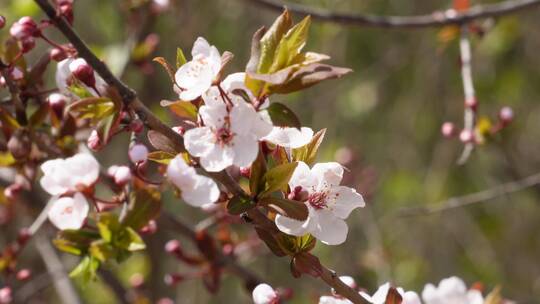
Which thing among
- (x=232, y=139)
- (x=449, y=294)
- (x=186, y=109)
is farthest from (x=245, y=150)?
(x=449, y=294)

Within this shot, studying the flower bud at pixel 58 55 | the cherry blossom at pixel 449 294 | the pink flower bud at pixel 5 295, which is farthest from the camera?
the pink flower bud at pixel 5 295

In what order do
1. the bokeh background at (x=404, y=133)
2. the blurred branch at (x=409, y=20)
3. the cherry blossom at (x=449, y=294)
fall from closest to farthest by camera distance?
1. the cherry blossom at (x=449, y=294)
2. the blurred branch at (x=409, y=20)
3. the bokeh background at (x=404, y=133)

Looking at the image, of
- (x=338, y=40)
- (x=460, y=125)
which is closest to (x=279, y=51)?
(x=338, y=40)

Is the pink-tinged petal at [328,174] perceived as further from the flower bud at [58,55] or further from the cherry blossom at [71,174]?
the flower bud at [58,55]

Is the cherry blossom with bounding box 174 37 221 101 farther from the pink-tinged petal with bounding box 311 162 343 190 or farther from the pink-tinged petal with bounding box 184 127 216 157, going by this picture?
the pink-tinged petal with bounding box 311 162 343 190

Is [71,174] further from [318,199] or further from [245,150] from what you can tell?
[318,199]

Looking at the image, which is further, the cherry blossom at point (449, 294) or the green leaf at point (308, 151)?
the cherry blossom at point (449, 294)

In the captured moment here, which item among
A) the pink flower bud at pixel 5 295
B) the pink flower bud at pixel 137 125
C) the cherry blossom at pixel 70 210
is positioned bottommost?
the pink flower bud at pixel 5 295

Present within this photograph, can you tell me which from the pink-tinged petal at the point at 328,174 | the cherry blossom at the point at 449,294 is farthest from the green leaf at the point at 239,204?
the cherry blossom at the point at 449,294
